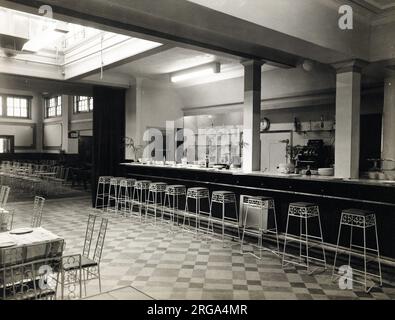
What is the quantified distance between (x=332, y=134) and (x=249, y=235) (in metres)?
3.41

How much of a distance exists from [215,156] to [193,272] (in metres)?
6.31

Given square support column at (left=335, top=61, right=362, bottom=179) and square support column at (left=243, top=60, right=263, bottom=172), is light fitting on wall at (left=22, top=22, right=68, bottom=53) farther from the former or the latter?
square support column at (left=335, top=61, right=362, bottom=179)

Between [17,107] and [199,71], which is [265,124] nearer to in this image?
[199,71]

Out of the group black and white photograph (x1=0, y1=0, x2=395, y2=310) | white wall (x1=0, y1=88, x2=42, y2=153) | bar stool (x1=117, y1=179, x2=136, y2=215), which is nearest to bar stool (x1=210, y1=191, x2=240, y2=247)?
black and white photograph (x1=0, y1=0, x2=395, y2=310)

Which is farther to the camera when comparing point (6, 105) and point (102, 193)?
point (6, 105)

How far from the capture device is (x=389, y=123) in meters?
6.64

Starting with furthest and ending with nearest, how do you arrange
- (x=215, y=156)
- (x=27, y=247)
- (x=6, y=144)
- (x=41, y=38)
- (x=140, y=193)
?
(x=6, y=144)
(x=215, y=156)
(x=140, y=193)
(x=41, y=38)
(x=27, y=247)

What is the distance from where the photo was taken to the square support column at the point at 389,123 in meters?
6.59

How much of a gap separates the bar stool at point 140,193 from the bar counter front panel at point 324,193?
1.14 metres

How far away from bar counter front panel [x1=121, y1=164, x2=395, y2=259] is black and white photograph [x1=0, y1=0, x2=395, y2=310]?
2cm

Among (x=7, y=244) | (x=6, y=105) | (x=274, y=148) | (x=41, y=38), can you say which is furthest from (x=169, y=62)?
(x=6, y=105)

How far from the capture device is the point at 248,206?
19.5 feet

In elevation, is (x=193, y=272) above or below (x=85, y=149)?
below
